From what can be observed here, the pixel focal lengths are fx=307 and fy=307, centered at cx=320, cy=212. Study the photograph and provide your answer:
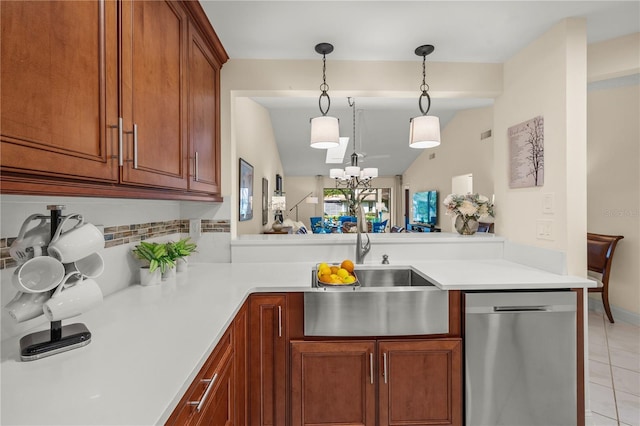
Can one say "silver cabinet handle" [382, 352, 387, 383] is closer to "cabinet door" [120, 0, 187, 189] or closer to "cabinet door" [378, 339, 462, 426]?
"cabinet door" [378, 339, 462, 426]

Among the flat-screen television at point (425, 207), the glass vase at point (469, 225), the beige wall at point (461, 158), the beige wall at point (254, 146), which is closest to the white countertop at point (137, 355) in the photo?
the glass vase at point (469, 225)

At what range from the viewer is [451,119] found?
6484mm

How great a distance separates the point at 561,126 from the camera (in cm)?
179

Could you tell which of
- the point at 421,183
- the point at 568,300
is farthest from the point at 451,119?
the point at 568,300

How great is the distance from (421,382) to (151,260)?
1528 mm

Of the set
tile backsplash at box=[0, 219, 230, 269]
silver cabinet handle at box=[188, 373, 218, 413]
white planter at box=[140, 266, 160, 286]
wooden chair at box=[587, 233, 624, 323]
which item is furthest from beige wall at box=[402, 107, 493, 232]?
silver cabinet handle at box=[188, 373, 218, 413]

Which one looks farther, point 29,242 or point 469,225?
point 469,225

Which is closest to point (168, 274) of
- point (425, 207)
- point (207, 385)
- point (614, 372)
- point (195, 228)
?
point (195, 228)

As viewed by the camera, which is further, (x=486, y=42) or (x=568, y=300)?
(x=486, y=42)

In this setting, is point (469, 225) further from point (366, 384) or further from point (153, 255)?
point (153, 255)

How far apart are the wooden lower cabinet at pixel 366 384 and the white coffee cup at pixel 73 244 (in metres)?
1.03

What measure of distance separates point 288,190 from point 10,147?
10.5 m

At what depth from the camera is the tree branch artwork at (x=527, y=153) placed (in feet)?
6.37

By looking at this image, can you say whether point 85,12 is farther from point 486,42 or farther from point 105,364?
point 486,42
